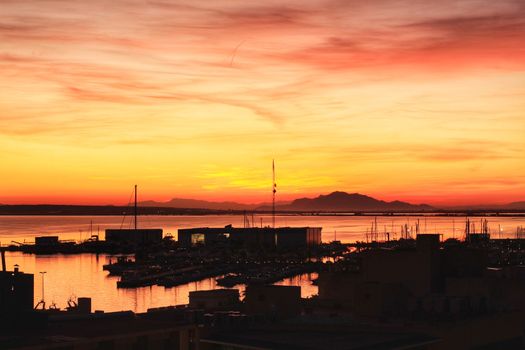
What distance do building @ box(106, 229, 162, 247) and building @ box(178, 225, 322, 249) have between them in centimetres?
554

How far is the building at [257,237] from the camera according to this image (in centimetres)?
11275

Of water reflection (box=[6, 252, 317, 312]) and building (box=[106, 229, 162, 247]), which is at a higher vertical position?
building (box=[106, 229, 162, 247])

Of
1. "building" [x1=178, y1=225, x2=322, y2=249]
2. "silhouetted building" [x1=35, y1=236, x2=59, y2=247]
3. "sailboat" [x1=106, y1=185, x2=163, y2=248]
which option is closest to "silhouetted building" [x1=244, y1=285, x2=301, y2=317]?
"building" [x1=178, y1=225, x2=322, y2=249]

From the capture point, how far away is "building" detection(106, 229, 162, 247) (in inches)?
4791

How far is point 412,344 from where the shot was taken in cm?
2528

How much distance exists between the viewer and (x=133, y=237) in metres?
124

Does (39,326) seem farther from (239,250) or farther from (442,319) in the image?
(239,250)

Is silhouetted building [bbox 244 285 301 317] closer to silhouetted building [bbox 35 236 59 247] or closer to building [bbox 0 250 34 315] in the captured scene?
building [bbox 0 250 34 315]

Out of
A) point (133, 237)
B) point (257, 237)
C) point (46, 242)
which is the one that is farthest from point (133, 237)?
point (257, 237)

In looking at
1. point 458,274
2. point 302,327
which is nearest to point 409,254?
point 458,274

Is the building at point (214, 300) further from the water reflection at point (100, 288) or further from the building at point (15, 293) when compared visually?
the water reflection at point (100, 288)

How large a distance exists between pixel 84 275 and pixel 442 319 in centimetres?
6448

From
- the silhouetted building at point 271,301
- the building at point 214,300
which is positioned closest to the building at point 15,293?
the silhouetted building at point 271,301

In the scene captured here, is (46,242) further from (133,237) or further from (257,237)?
(257,237)
